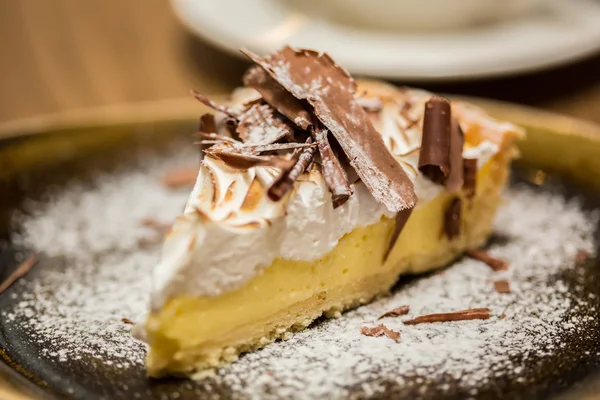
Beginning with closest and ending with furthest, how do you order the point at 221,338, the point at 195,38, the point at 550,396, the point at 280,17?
the point at 550,396
the point at 221,338
the point at 280,17
the point at 195,38

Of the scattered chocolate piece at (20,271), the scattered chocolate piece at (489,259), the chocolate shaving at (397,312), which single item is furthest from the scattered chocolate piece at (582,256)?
the scattered chocolate piece at (20,271)

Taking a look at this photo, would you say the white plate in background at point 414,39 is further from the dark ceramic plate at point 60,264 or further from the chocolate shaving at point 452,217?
the chocolate shaving at point 452,217

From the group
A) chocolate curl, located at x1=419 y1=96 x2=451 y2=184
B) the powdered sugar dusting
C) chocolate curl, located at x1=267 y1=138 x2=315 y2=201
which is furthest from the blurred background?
chocolate curl, located at x1=267 y1=138 x2=315 y2=201

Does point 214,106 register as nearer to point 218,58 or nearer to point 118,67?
point 218,58

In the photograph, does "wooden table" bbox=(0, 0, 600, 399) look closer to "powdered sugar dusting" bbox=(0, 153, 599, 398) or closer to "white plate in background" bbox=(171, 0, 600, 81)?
"white plate in background" bbox=(171, 0, 600, 81)

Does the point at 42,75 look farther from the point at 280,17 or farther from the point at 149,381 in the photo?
the point at 149,381

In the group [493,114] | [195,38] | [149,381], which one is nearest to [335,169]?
[149,381]
